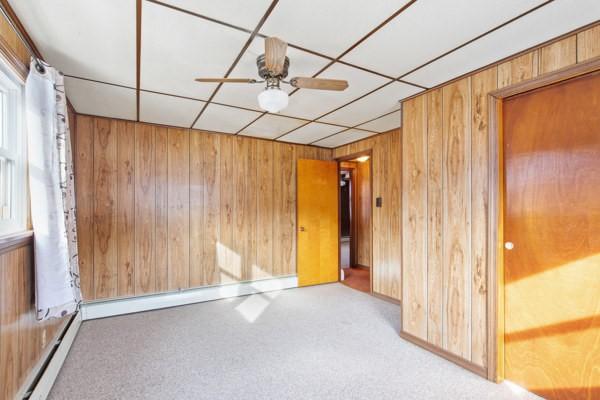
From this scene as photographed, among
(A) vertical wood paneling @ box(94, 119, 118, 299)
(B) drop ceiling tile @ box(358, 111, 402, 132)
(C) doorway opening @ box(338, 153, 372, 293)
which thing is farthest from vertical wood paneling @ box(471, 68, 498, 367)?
(A) vertical wood paneling @ box(94, 119, 118, 299)

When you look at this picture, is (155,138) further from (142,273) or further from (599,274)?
(599,274)

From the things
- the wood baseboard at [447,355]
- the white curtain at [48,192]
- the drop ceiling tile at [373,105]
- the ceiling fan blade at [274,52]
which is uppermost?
the drop ceiling tile at [373,105]

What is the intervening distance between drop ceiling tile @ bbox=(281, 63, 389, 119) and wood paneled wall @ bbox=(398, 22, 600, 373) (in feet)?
1.87

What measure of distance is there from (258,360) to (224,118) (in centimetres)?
259

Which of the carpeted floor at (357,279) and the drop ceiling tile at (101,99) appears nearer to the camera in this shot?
the drop ceiling tile at (101,99)

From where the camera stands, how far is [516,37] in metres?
1.75

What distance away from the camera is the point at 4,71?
161 centimetres

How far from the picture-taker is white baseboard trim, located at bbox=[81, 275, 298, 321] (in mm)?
3264

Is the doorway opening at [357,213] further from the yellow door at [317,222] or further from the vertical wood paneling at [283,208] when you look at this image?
the vertical wood paneling at [283,208]

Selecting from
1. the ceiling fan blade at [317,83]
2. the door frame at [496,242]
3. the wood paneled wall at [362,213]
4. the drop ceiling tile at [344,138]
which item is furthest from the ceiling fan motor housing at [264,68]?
the wood paneled wall at [362,213]

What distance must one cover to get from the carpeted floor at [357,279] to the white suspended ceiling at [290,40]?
294 centimetres

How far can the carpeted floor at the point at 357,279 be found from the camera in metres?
4.52

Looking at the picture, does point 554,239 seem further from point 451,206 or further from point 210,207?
point 210,207

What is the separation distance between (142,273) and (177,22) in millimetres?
2996
